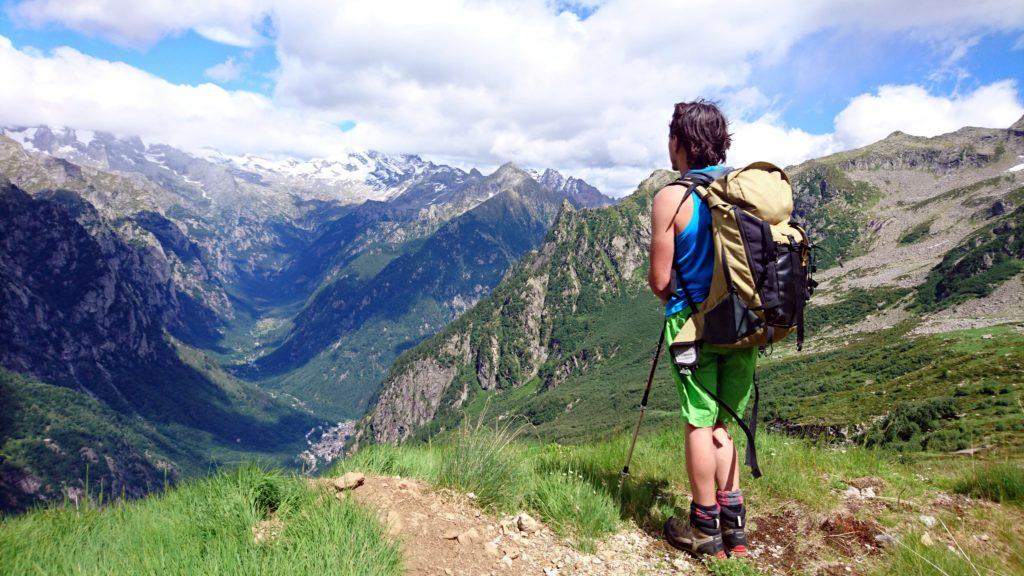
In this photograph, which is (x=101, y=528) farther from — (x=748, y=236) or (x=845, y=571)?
(x=845, y=571)

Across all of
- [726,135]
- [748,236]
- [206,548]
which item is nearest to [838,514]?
A: [748,236]

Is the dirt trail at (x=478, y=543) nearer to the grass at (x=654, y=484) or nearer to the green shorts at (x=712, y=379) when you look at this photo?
the grass at (x=654, y=484)

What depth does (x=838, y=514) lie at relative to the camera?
5762 mm

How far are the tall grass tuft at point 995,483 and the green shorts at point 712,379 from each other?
370 cm

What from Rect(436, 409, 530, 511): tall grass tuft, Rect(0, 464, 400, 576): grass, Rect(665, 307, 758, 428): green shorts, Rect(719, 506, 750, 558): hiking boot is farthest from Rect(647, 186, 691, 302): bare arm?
Rect(0, 464, 400, 576): grass

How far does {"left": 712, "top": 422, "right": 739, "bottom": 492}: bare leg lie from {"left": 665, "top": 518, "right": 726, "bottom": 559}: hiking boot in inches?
16.2

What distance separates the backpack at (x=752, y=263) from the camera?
4520 millimetres

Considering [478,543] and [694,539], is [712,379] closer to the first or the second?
[694,539]

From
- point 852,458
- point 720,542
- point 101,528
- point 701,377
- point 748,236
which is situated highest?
point 748,236

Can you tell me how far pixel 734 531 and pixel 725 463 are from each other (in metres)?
0.65

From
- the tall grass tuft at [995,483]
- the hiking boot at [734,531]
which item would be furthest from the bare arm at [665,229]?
the tall grass tuft at [995,483]

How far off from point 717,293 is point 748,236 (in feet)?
1.94

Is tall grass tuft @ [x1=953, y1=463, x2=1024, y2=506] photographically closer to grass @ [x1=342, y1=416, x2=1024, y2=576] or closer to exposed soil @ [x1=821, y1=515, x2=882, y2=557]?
grass @ [x1=342, y1=416, x2=1024, y2=576]

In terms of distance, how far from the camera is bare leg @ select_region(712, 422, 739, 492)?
5098 millimetres
